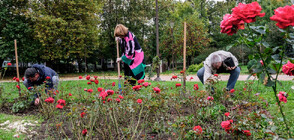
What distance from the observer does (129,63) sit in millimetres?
4348

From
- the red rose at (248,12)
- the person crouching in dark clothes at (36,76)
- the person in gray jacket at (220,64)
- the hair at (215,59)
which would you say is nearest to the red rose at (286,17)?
the red rose at (248,12)

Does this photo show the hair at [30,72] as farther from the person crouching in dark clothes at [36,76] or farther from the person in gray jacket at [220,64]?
the person in gray jacket at [220,64]

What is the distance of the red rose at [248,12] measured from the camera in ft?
3.78

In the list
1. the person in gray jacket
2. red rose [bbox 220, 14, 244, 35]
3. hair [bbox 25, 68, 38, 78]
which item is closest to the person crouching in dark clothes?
hair [bbox 25, 68, 38, 78]

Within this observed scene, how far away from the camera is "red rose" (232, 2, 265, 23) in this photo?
3.78 feet

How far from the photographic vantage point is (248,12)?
45.6 inches

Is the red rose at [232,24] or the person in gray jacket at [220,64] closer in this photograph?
the red rose at [232,24]

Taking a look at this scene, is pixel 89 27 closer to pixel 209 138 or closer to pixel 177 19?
pixel 177 19

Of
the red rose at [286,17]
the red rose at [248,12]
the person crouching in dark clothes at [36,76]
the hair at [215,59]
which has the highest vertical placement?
the red rose at [248,12]

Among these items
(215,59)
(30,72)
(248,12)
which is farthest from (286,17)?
(30,72)

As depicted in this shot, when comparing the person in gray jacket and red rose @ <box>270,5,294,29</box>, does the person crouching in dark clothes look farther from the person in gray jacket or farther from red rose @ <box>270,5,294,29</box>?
red rose @ <box>270,5,294,29</box>

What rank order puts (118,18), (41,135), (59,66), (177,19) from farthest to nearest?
(177,19) → (59,66) → (118,18) → (41,135)

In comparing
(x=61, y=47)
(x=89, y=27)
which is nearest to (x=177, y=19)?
(x=89, y=27)

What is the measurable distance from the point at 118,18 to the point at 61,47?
6987 mm
